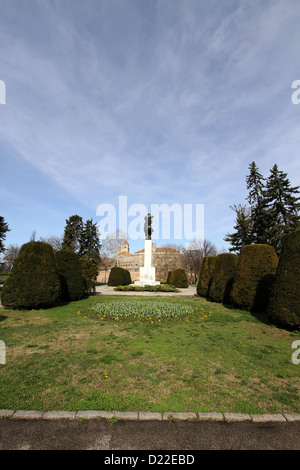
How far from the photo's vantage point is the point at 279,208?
77.7 ft

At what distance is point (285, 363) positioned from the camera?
15.3 ft

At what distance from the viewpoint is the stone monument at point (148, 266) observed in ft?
76.5

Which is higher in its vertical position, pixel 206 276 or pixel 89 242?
pixel 89 242

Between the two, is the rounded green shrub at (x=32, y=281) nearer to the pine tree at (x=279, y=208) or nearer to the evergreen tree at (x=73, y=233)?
the pine tree at (x=279, y=208)

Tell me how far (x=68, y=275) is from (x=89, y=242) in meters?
26.8

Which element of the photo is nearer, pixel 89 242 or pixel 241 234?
pixel 241 234

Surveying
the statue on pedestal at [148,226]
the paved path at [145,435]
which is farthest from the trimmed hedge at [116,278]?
the paved path at [145,435]

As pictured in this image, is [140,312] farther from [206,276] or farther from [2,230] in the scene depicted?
[2,230]

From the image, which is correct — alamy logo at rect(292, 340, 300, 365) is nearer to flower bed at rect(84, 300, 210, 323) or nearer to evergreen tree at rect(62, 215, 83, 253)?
flower bed at rect(84, 300, 210, 323)

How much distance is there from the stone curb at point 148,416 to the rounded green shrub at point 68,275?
10.6 metres

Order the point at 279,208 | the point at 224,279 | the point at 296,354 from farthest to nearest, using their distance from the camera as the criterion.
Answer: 1. the point at 279,208
2. the point at 224,279
3. the point at 296,354

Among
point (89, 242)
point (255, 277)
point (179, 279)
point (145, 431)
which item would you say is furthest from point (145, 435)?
point (89, 242)
